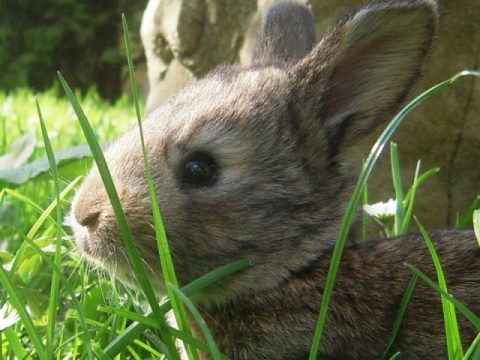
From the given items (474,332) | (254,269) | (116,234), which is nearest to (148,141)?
(116,234)

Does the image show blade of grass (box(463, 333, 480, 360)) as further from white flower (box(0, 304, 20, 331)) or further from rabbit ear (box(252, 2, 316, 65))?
rabbit ear (box(252, 2, 316, 65))

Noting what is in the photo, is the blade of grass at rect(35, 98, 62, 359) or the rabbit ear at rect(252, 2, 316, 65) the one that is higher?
the rabbit ear at rect(252, 2, 316, 65)

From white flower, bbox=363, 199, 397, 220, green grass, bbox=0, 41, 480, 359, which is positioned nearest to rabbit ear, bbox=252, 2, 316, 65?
green grass, bbox=0, 41, 480, 359

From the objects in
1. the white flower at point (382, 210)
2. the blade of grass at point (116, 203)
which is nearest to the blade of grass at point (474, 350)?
the blade of grass at point (116, 203)

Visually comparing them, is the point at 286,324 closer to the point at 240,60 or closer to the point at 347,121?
the point at 347,121

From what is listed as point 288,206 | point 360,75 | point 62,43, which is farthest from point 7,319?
point 62,43

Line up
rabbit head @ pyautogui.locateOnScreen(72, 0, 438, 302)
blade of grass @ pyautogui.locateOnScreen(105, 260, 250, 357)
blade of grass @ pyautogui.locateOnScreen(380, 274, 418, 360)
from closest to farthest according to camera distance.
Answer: blade of grass @ pyautogui.locateOnScreen(105, 260, 250, 357) < blade of grass @ pyautogui.locateOnScreen(380, 274, 418, 360) < rabbit head @ pyautogui.locateOnScreen(72, 0, 438, 302)

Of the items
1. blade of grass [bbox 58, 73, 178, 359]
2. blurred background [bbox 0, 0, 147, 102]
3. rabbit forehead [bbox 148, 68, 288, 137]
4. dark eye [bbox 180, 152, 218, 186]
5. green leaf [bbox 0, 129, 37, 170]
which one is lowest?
blade of grass [bbox 58, 73, 178, 359]

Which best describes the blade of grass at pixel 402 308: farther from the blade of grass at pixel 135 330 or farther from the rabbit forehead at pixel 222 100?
the rabbit forehead at pixel 222 100

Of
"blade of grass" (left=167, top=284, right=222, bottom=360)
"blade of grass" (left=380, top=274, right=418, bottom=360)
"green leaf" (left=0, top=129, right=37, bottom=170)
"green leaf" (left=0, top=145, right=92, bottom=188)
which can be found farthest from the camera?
"green leaf" (left=0, top=129, right=37, bottom=170)
